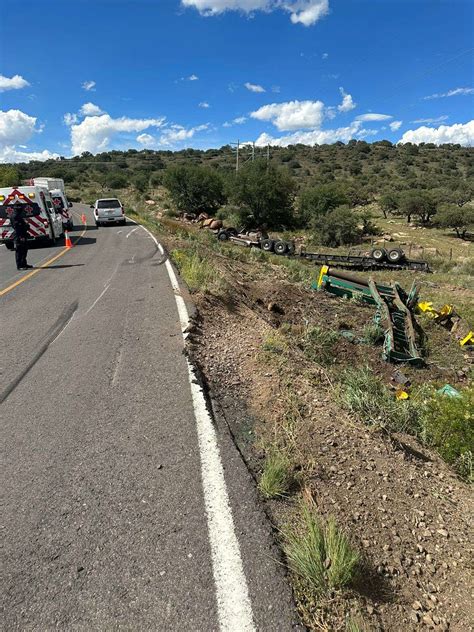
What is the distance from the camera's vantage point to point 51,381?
4.77 metres

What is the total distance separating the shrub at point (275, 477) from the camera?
9.36 feet

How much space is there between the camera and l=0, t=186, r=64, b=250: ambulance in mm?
15906

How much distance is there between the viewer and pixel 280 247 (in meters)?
24.6

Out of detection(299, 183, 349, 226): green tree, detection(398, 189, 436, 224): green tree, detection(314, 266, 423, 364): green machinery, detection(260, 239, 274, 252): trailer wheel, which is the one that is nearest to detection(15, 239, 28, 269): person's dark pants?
detection(314, 266, 423, 364): green machinery

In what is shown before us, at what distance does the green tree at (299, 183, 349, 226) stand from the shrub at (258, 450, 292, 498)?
38.9 metres

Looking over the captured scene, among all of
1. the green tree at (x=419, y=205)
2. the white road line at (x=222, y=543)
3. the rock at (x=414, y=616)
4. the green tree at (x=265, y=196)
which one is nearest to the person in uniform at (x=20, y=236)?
the white road line at (x=222, y=543)

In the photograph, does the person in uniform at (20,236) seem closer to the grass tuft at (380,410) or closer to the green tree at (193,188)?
the grass tuft at (380,410)

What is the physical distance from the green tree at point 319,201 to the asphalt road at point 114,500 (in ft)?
124

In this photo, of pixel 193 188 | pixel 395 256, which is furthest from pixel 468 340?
pixel 193 188

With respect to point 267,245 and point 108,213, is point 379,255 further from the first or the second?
point 108,213

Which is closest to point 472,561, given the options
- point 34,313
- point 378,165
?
point 34,313

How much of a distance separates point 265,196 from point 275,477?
39956mm

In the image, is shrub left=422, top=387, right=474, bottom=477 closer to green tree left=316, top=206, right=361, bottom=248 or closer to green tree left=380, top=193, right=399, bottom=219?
green tree left=316, top=206, right=361, bottom=248

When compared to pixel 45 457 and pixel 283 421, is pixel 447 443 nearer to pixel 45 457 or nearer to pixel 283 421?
pixel 283 421
